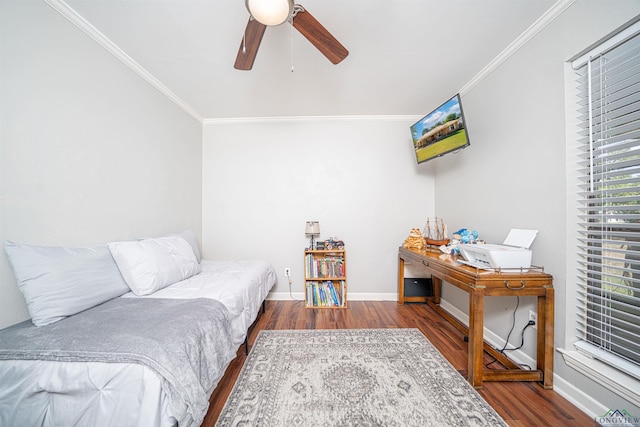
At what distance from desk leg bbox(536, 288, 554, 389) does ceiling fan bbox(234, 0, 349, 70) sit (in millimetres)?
2106

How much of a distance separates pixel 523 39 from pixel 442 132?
2.62 feet

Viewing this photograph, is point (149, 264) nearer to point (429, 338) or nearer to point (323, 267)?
Result: point (323, 267)

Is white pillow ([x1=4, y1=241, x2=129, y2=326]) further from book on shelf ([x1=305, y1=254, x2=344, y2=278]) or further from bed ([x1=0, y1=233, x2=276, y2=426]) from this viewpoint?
book on shelf ([x1=305, y1=254, x2=344, y2=278])

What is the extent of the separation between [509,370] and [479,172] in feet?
5.49

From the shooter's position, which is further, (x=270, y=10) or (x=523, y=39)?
(x=523, y=39)

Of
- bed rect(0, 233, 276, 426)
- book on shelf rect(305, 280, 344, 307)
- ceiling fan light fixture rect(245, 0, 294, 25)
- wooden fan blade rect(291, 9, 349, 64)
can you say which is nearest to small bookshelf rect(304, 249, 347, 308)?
book on shelf rect(305, 280, 344, 307)

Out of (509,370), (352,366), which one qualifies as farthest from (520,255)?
(352,366)

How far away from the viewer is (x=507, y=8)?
4.87 feet

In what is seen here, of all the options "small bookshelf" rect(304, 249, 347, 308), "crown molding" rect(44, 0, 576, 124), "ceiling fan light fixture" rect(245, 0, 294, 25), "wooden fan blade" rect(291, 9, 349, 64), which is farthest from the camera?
"small bookshelf" rect(304, 249, 347, 308)

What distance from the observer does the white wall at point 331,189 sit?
3059 mm

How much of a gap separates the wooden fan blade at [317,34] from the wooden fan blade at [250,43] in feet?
0.67

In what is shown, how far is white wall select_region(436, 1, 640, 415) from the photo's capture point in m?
1.35

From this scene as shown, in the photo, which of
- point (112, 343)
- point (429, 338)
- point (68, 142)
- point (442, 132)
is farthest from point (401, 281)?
point (68, 142)

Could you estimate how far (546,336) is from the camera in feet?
4.83
